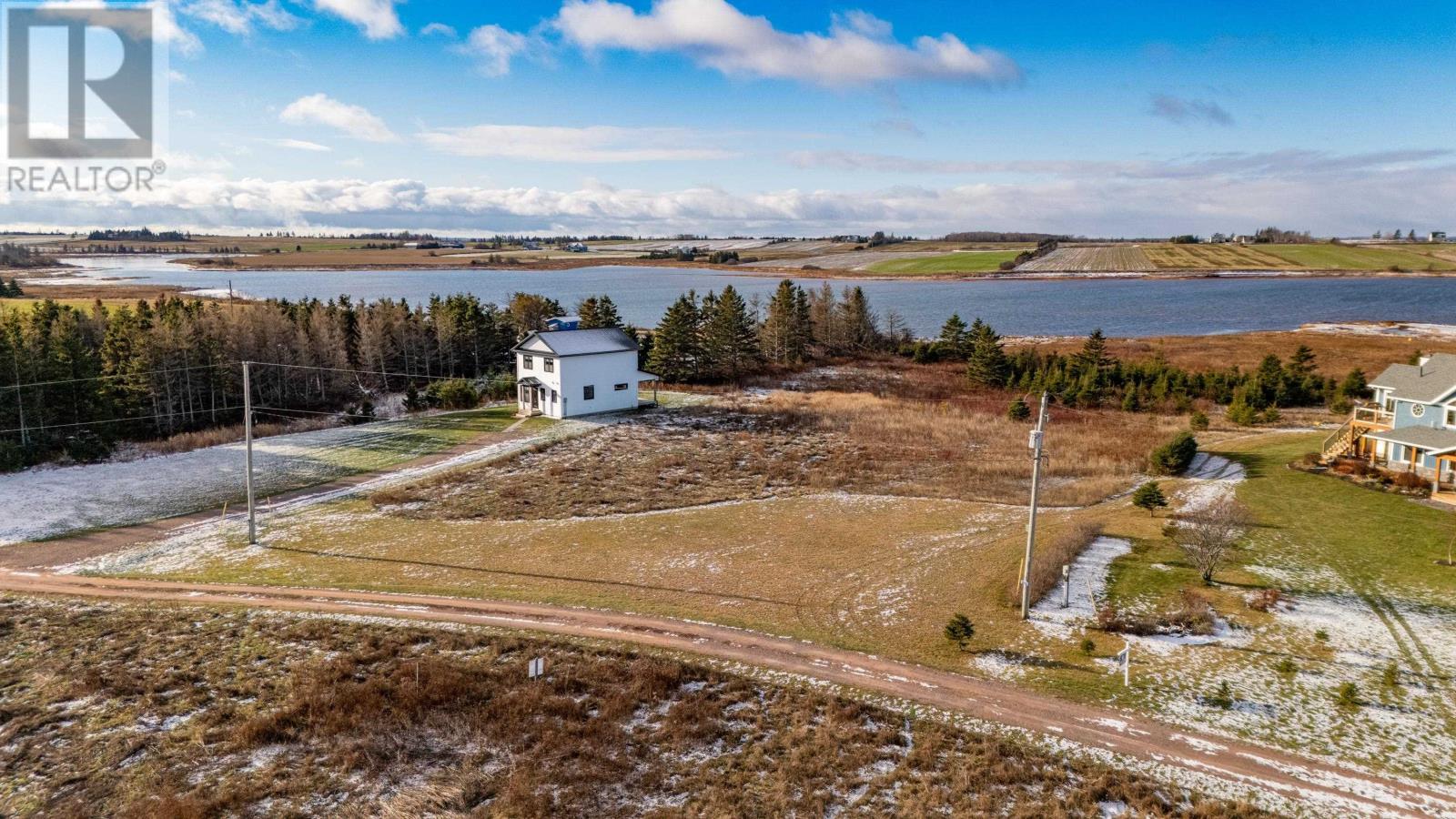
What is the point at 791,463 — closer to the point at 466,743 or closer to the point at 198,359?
the point at 466,743

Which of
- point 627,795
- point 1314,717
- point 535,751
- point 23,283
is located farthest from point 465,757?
point 23,283

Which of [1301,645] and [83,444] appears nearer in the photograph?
[1301,645]

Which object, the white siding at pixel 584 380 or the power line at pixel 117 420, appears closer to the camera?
the power line at pixel 117 420

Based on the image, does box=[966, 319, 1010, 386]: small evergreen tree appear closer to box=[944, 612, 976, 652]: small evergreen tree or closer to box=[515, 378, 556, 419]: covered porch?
box=[515, 378, 556, 419]: covered porch

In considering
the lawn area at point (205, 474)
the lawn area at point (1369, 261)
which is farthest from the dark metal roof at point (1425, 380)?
the lawn area at point (1369, 261)

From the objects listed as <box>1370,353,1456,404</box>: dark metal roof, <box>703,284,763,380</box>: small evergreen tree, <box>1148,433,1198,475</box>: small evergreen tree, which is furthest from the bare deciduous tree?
<box>703,284,763,380</box>: small evergreen tree

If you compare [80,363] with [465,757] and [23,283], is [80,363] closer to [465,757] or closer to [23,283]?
[465,757]

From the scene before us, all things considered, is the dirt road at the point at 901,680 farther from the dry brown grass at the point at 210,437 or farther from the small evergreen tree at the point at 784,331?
the small evergreen tree at the point at 784,331

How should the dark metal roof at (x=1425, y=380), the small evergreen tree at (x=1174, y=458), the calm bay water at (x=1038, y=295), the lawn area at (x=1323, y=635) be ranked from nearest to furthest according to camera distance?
the lawn area at (x=1323, y=635), the dark metal roof at (x=1425, y=380), the small evergreen tree at (x=1174, y=458), the calm bay water at (x=1038, y=295)
